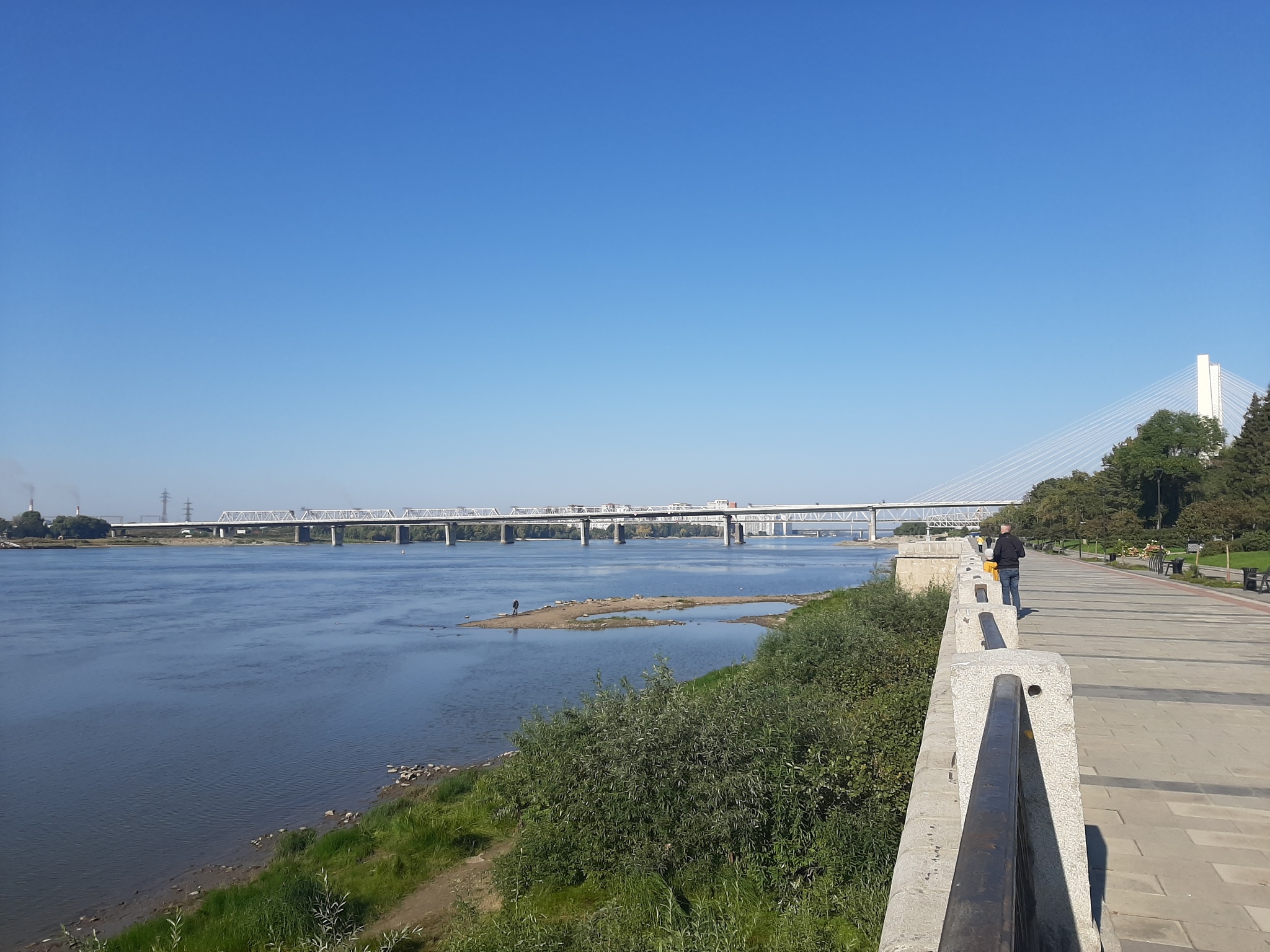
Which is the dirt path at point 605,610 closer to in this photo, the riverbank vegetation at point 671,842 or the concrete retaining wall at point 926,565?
the concrete retaining wall at point 926,565

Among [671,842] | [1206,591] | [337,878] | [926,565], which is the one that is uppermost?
[926,565]

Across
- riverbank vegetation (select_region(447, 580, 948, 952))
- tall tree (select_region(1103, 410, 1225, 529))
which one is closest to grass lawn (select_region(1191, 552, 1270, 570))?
tall tree (select_region(1103, 410, 1225, 529))

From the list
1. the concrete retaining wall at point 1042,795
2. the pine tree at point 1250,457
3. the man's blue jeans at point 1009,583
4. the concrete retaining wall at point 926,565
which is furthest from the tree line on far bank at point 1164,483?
the concrete retaining wall at point 1042,795

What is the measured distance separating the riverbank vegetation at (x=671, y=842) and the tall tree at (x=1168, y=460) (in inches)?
1946

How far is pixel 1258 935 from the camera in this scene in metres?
3.49

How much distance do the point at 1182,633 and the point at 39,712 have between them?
75.2ft

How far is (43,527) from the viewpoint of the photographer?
408ft

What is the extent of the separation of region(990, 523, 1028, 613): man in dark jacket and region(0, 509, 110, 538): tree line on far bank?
463ft

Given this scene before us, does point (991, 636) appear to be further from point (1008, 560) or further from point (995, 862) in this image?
point (1008, 560)

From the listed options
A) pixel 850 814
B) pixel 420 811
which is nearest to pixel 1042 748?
pixel 850 814

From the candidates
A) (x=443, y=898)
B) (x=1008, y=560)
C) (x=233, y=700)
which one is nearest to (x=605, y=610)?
(x=233, y=700)

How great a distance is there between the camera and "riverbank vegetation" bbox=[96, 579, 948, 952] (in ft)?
20.0

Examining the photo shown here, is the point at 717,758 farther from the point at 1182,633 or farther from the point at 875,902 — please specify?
the point at 1182,633

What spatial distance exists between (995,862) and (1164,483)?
60.5 meters
